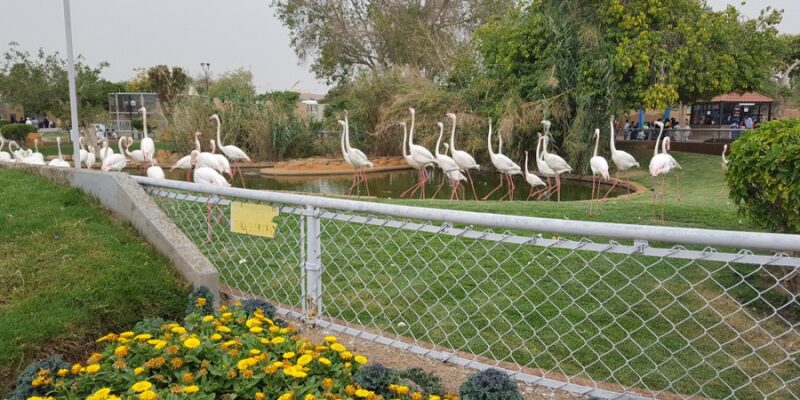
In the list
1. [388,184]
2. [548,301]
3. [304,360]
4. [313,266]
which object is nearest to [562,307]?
[548,301]

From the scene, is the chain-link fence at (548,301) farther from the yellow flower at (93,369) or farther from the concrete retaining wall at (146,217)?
the yellow flower at (93,369)

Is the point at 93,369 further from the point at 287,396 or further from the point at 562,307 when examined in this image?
the point at 562,307

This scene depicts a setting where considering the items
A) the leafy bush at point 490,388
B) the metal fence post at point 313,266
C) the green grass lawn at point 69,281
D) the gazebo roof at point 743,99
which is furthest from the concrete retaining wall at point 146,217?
the gazebo roof at point 743,99

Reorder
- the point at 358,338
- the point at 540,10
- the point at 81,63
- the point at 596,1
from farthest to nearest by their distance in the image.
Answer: the point at 81,63, the point at 540,10, the point at 596,1, the point at 358,338

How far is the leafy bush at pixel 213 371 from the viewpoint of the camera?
2.30 meters

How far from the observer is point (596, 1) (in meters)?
16.3

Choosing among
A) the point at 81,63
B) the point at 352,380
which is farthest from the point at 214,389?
the point at 81,63

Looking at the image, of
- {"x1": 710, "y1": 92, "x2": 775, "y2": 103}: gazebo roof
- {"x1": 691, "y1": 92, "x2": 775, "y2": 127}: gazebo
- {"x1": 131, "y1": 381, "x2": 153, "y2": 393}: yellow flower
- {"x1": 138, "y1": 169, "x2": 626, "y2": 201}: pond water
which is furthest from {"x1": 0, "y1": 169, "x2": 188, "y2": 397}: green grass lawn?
{"x1": 710, "y1": 92, "x2": 775, "y2": 103}: gazebo roof

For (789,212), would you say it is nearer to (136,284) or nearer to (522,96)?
(136,284)

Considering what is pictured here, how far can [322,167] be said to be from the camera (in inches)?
706

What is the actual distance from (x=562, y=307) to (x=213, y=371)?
110 inches

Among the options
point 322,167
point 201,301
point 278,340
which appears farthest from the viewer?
point 322,167

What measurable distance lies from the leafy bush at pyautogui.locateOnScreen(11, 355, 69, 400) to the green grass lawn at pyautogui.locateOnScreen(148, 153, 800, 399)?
53.3 inches

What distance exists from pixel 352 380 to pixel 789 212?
3.74 meters
